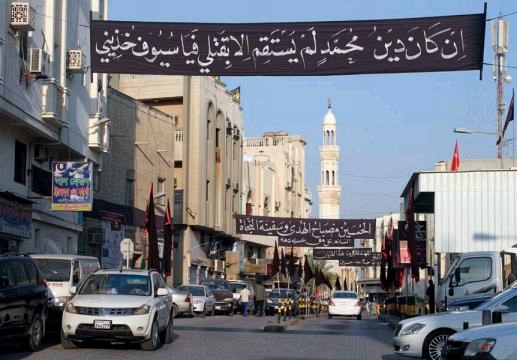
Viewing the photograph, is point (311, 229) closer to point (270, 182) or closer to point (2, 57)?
point (270, 182)

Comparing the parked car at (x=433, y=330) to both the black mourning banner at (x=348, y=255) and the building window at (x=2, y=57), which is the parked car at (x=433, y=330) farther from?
the black mourning banner at (x=348, y=255)

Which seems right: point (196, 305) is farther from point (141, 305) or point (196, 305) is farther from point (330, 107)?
point (330, 107)

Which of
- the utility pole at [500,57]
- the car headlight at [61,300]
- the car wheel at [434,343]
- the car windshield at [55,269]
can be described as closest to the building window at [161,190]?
the utility pole at [500,57]

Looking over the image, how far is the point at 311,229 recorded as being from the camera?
59531mm

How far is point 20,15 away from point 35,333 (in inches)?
465

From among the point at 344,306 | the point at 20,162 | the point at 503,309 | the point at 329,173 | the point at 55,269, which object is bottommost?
the point at 344,306

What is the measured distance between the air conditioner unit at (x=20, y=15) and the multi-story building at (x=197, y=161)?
2948 centimetres

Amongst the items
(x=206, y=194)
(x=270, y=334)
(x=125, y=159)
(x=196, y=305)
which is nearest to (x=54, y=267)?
(x=270, y=334)

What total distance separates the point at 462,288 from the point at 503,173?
14.2 meters

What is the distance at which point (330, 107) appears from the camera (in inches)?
5315

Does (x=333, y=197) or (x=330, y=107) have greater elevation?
(x=330, y=107)

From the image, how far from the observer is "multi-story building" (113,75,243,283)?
190ft

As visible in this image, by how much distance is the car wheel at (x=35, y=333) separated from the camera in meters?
17.4

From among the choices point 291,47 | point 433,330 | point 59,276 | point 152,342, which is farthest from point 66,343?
point 291,47
